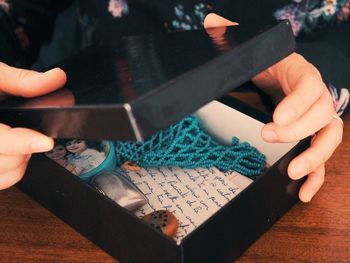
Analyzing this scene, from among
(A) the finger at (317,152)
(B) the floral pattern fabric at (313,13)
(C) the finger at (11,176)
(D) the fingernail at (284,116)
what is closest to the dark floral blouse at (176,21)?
(B) the floral pattern fabric at (313,13)

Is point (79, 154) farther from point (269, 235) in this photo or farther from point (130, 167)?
point (269, 235)


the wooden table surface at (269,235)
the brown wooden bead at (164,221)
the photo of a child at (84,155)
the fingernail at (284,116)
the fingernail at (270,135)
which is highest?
the fingernail at (284,116)

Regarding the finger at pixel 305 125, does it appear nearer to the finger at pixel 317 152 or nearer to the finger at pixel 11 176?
the finger at pixel 317 152

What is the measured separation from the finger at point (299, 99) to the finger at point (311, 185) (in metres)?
0.09

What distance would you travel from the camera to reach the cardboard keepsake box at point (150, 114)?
35 cm

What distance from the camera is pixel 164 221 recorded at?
1.52 ft

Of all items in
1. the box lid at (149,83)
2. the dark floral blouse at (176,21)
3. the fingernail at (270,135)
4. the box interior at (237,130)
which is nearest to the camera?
the box lid at (149,83)

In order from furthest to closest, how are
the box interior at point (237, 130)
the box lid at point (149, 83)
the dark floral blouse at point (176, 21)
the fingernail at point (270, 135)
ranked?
the dark floral blouse at point (176, 21), the box interior at point (237, 130), the fingernail at point (270, 135), the box lid at point (149, 83)

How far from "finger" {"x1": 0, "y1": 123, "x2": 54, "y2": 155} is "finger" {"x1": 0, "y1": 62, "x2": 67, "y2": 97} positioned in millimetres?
39

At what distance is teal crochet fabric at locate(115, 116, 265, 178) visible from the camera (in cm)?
57

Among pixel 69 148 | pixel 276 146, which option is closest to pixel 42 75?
pixel 69 148

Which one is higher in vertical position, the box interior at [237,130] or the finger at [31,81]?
the finger at [31,81]

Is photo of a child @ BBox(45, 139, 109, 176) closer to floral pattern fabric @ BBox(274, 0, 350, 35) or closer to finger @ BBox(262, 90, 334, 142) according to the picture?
finger @ BBox(262, 90, 334, 142)

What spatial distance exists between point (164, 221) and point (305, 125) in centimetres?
18
